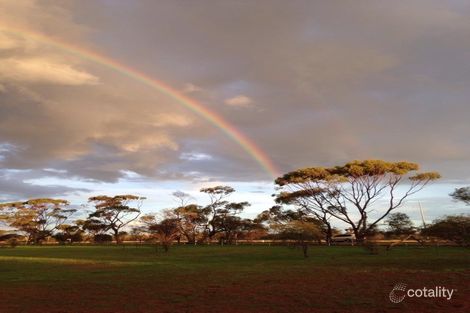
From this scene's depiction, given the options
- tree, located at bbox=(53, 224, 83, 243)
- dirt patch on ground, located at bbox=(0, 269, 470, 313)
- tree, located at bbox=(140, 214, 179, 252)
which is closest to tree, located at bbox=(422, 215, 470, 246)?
dirt patch on ground, located at bbox=(0, 269, 470, 313)

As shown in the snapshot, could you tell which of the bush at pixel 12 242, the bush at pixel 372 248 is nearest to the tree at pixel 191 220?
the bush at pixel 12 242

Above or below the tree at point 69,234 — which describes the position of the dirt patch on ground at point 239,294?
below

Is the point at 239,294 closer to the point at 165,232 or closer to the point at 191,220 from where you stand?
the point at 165,232

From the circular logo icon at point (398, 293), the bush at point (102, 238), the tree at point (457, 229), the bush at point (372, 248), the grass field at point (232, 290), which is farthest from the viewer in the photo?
the bush at point (102, 238)

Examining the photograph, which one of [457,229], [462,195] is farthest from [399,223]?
[457,229]

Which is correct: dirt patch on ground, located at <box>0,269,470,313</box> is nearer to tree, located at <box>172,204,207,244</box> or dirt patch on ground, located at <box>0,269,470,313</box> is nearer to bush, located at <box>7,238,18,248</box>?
tree, located at <box>172,204,207,244</box>

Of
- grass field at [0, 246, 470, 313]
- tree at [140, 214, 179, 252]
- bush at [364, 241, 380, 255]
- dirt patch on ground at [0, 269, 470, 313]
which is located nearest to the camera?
dirt patch on ground at [0, 269, 470, 313]

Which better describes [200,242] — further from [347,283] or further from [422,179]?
[347,283]

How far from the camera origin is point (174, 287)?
60.3 feet

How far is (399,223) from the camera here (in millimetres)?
63719

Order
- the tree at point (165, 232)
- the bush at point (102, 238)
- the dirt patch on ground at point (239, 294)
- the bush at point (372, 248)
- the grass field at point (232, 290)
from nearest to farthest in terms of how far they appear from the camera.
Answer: the dirt patch on ground at point (239, 294)
the grass field at point (232, 290)
the bush at point (372, 248)
the tree at point (165, 232)
the bush at point (102, 238)

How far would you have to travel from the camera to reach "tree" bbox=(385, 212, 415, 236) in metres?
62.2

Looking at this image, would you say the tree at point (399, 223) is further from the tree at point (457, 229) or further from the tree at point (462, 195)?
the tree at point (457, 229)

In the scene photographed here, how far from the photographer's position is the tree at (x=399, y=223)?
62250 millimetres
